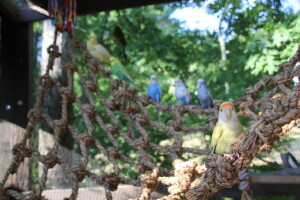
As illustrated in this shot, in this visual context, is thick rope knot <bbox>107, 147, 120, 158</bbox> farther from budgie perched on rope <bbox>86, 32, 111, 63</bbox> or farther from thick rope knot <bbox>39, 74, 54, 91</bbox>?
budgie perched on rope <bbox>86, 32, 111, 63</bbox>

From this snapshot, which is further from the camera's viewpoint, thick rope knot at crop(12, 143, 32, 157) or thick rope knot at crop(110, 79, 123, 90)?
thick rope knot at crop(110, 79, 123, 90)

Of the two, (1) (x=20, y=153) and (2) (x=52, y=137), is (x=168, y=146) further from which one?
(2) (x=52, y=137)

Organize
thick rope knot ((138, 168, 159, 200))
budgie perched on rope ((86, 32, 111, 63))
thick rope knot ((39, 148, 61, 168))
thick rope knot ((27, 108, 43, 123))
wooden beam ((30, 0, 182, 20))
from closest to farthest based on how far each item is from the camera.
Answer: thick rope knot ((138, 168, 159, 200)) < thick rope knot ((39, 148, 61, 168)) < thick rope knot ((27, 108, 43, 123)) < wooden beam ((30, 0, 182, 20)) < budgie perched on rope ((86, 32, 111, 63))

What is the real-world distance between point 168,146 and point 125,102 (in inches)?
9.1

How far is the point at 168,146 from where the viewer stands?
0.96 meters

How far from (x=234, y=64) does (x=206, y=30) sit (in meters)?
0.35

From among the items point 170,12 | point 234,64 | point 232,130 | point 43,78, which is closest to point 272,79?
point 232,130

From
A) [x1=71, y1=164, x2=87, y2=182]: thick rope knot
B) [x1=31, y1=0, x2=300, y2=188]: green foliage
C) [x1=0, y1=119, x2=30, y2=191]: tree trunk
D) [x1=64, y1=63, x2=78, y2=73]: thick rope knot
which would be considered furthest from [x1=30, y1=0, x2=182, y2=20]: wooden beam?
[x1=31, y1=0, x2=300, y2=188]: green foliage

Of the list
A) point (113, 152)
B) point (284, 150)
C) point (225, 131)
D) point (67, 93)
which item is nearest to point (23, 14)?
point (67, 93)

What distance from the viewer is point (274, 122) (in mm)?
482

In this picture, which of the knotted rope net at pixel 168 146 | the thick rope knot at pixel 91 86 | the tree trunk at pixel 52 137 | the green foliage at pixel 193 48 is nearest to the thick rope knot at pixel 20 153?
the knotted rope net at pixel 168 146

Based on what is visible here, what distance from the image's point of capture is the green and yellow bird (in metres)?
0.59

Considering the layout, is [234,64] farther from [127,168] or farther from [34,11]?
[34,11]

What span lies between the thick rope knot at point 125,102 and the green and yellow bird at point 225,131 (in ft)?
1.62
